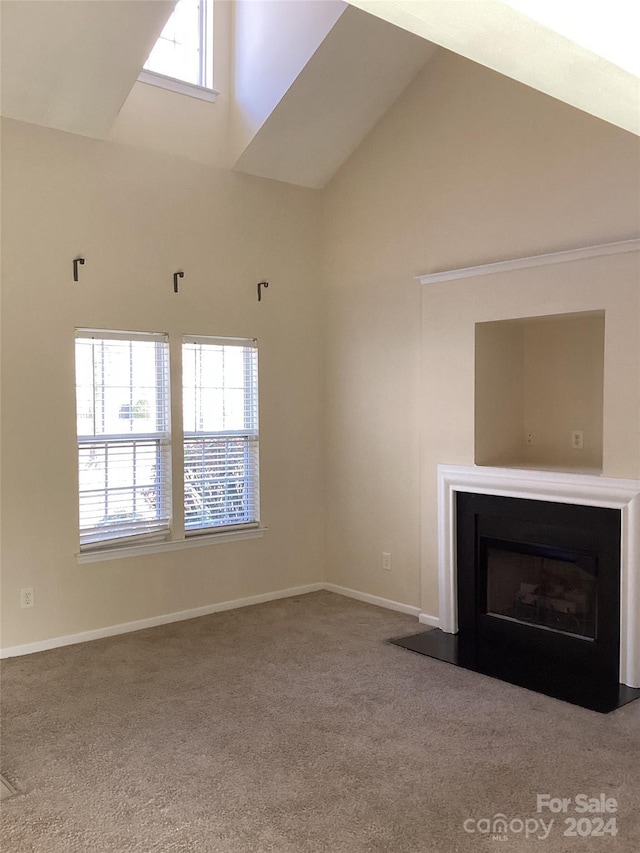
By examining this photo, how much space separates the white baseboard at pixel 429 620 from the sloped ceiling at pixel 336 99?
10.5 feet

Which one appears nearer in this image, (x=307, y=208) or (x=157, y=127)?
(x=157, y=127)

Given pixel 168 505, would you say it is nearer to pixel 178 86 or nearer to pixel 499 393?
pixel 499 393

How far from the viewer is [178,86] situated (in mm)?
4832

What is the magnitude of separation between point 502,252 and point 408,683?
2506 millimetres

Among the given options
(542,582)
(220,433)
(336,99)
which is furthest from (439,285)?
(542,582)

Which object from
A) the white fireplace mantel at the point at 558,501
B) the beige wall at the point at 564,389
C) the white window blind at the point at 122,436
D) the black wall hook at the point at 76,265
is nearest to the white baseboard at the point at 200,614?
the white fireplace mantel at the point at 558,501

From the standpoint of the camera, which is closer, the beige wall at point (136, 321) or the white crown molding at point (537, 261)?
the white crown molding at point (537, 261)

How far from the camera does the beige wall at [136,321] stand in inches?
166

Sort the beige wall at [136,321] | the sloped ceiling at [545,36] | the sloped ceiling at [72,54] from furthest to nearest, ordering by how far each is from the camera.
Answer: the beige wall at [136,321]
the sloped ceiling at [72,54]
the sloped ceiling at [545,36]

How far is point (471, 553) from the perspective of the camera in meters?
4.51

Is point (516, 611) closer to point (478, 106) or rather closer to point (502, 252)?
point (502, 252)

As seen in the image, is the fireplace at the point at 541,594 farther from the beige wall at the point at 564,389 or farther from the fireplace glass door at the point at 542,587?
the beige wall at the point at 564,389

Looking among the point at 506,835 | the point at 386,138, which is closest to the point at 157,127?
the point at 386,138

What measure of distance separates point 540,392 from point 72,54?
334cm
